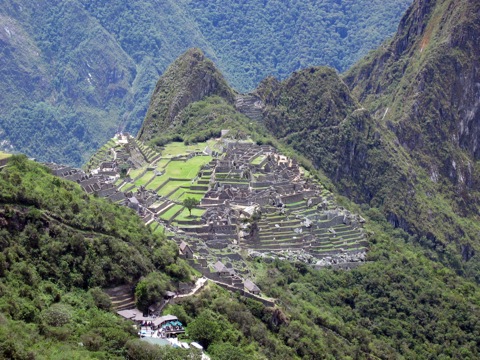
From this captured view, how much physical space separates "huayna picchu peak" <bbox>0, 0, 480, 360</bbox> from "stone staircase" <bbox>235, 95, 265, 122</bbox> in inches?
11.3

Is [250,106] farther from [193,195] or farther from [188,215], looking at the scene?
[188,215]

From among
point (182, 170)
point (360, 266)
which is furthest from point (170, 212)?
point (360, 266)

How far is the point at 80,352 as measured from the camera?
3331 centimetres

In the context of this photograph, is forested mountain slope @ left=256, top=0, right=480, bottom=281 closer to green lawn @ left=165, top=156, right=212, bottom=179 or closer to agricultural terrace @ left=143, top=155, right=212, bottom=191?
green lawn @ left=165, top=156, right=212, bottom=179

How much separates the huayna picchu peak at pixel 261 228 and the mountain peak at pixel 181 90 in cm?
30

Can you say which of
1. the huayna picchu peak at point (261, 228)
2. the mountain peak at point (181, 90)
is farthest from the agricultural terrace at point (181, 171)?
the mountain peak at point (181, 90)

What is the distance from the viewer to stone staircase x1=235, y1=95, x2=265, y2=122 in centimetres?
11138

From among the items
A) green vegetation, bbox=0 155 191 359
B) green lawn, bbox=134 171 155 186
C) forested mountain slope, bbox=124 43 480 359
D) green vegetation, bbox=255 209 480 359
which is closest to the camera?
green vegetation, bbox=0 155 191 359

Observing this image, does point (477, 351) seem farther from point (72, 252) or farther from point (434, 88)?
point (434, 88)

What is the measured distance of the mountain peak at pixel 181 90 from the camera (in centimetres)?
10488

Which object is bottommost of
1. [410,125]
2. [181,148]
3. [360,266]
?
[360,266]

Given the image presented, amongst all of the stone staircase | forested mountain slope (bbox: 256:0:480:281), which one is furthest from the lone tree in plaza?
the stone staircase

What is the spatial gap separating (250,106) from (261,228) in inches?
2101

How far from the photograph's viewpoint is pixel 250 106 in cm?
11331
